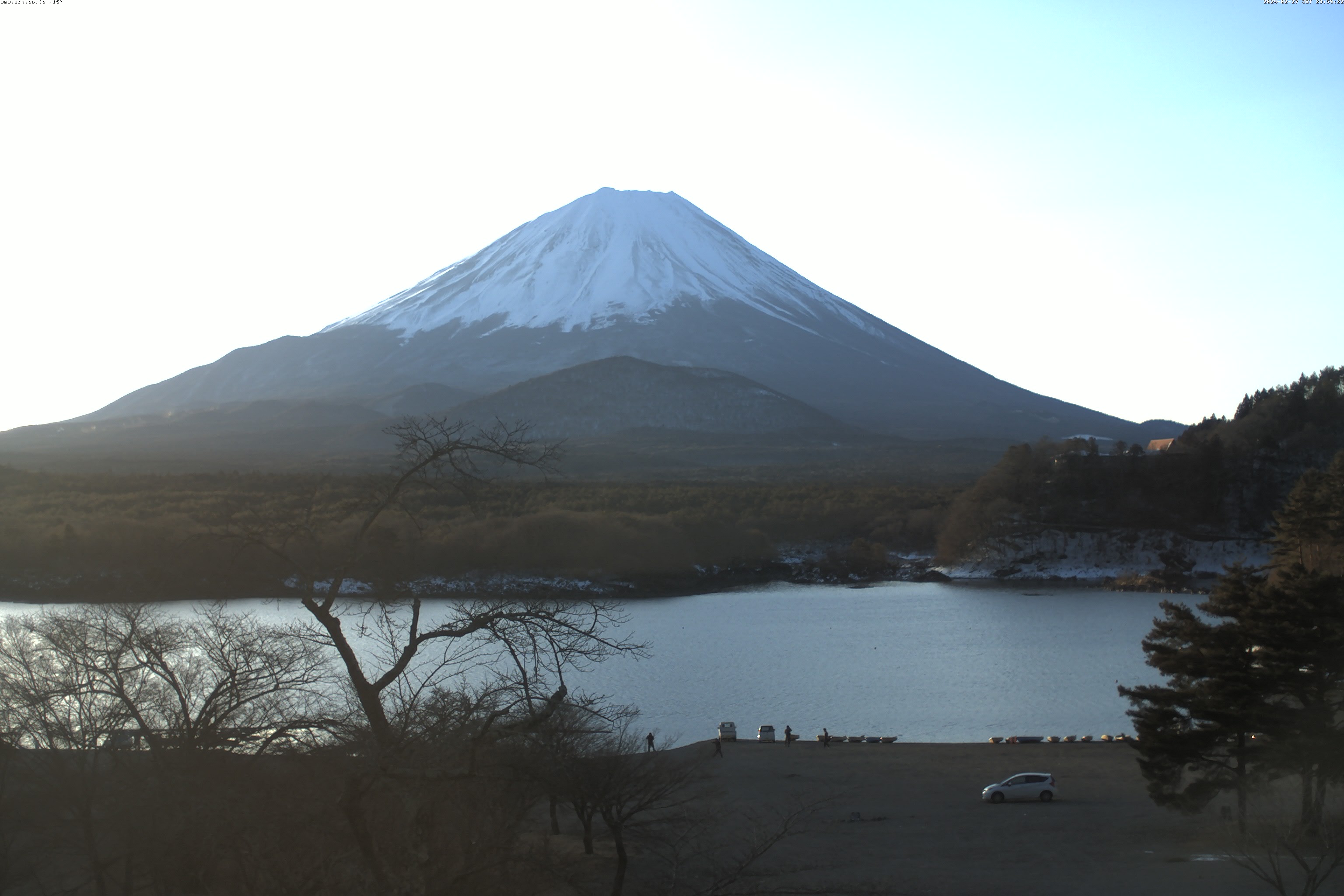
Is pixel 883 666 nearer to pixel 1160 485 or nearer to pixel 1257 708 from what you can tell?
pixel 1257 708

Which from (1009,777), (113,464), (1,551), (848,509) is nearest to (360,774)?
(1009,777)

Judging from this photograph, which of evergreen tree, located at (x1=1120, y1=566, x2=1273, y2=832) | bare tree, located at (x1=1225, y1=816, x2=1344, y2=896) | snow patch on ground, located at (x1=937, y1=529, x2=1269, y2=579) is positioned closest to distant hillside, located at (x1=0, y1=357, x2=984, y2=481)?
snow patch on ground, located at (x1=937, y1=529, x2=1269, y2=579)

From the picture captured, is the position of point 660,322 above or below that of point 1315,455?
above

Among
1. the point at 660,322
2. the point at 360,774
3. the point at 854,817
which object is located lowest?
the point at 854,817

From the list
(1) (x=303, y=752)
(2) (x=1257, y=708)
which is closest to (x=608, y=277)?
(2) (x=1257, y=708)

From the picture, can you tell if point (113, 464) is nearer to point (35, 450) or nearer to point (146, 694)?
point (35, 450)

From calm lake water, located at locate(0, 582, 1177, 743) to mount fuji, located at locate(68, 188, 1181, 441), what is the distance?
62.0 meters

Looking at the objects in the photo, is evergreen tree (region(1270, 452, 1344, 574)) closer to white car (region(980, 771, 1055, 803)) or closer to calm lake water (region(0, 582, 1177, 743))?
calm lake water (region(0, 582, 1177, 743))

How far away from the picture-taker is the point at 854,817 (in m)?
12.9

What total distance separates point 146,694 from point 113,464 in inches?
2483

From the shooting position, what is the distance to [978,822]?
12617 mm

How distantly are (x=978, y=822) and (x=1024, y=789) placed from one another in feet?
4.19

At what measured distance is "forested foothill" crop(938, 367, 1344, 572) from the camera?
44.0m

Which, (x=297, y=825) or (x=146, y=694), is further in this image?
(x=146, y=694)
